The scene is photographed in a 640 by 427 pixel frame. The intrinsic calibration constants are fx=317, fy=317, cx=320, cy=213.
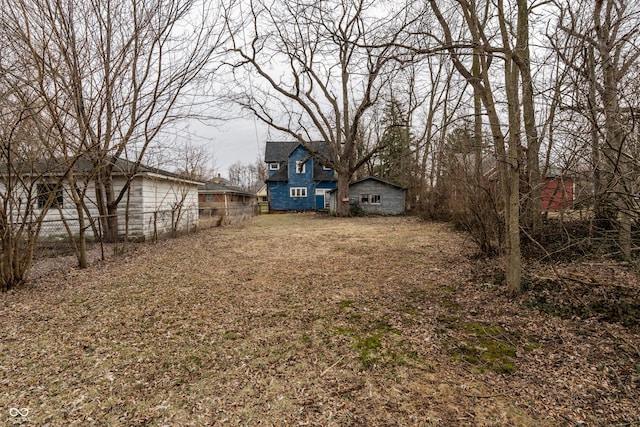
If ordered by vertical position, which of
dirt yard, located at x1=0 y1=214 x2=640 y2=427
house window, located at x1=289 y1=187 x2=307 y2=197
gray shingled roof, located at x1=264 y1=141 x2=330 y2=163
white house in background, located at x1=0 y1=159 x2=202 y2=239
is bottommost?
dirt yard, located at x1=0 y1=214 x2=640 y2=427

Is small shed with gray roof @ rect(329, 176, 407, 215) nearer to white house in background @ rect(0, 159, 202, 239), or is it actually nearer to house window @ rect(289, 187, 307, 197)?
house window @ rect(289, 187, 307, 197)

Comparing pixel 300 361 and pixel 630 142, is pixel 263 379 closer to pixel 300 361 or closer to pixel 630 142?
pixel 300 361

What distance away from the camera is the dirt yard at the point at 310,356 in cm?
229

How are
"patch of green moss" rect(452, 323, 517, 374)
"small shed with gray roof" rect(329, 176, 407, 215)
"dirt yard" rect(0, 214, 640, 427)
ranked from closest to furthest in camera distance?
"dirt yard" rect(0, 214, 640, 427), "patch of green moss" rect(452, 323, 517, 374), "small shed with gray roof" rect(329, 176, 407, 215)

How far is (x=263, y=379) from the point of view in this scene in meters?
2.72

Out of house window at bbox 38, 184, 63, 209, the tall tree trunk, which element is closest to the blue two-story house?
house window at bbox 38, 184, 63, 209

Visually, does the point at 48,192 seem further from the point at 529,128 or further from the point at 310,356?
the point at 529,128

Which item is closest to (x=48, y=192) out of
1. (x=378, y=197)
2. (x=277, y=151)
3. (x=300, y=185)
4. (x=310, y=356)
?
(x=310, y=356)

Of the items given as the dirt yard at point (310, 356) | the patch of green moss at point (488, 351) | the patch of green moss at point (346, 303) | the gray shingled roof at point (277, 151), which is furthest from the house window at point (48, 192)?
the gray shingled roof at point (277, 151)

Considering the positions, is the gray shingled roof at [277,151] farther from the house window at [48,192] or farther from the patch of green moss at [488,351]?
the patch of green moss at [488,351]

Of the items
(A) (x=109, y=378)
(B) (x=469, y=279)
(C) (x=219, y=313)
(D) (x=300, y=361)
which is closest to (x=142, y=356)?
(A) (x=109, y=378)

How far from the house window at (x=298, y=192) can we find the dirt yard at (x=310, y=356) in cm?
2588

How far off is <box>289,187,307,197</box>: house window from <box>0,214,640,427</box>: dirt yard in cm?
2588

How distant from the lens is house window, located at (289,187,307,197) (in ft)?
103
